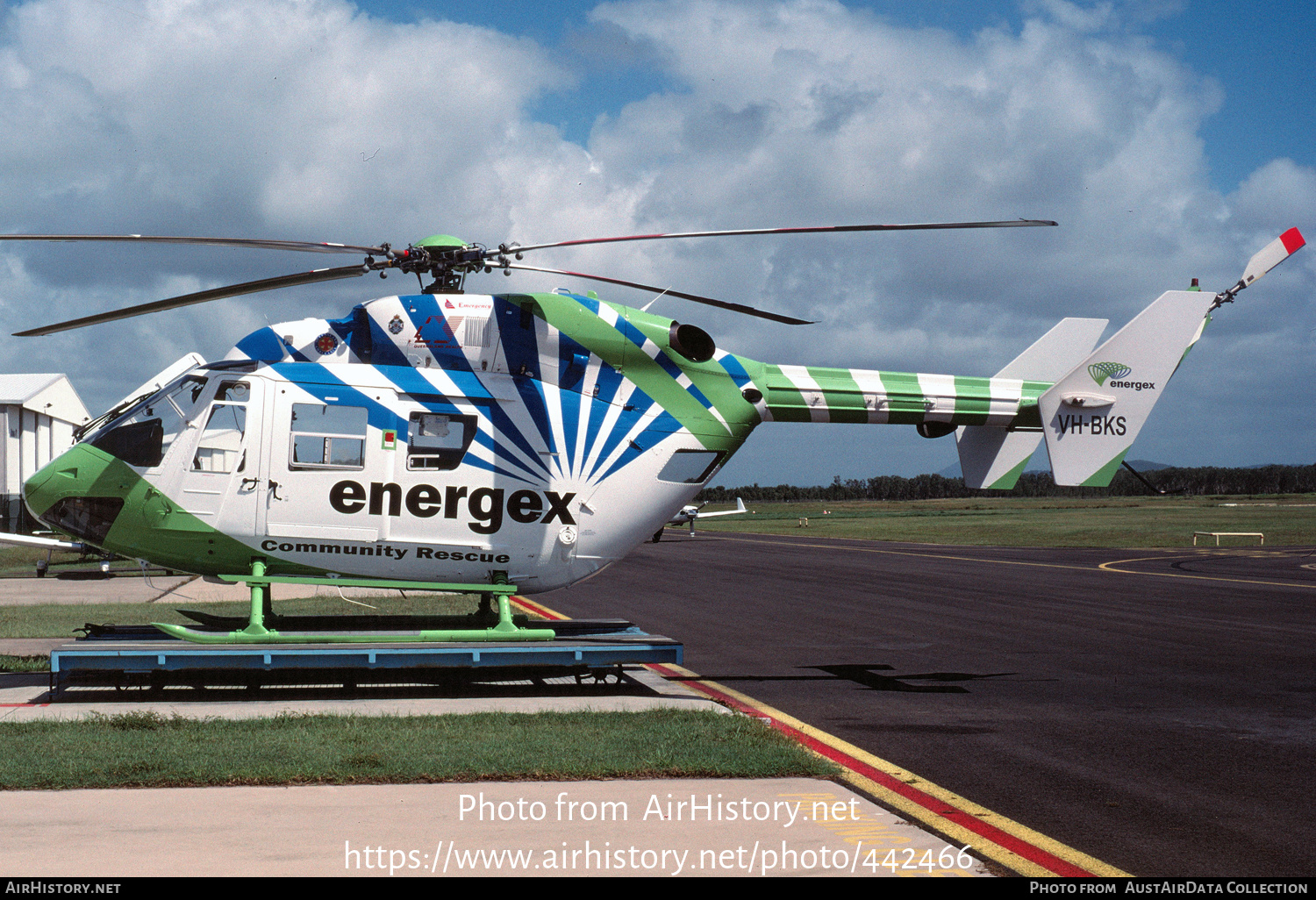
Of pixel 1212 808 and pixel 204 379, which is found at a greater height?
pixel 204 379

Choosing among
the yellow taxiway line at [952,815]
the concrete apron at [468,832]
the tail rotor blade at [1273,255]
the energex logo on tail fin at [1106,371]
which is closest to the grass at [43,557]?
the concrete apron at [468,832]

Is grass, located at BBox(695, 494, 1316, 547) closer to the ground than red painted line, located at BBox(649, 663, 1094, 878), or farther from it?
closer to the ground

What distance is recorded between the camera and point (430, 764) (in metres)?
6.66

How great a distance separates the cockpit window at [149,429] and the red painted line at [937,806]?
246 inches

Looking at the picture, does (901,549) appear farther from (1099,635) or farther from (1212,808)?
(1212,808)

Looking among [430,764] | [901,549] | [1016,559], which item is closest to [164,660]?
[430,764]

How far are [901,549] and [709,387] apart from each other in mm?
34199

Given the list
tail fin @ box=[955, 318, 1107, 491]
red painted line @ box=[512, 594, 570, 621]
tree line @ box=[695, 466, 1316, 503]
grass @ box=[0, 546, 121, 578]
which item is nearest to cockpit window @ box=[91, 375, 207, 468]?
red painted line @ box=[512, 594, 570, 621]

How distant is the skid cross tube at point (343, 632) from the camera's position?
10.1 m

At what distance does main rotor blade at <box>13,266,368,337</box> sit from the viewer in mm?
10328

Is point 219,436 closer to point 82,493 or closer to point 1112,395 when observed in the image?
point 82,493

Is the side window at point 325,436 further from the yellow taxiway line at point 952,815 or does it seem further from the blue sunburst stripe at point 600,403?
the yellow taxiway line at point 952,815

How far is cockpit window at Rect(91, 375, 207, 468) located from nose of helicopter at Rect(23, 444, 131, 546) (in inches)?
5.8

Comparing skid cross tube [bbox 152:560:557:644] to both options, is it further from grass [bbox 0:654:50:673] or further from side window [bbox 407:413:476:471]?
grass [bbox 0:654:50:673]
